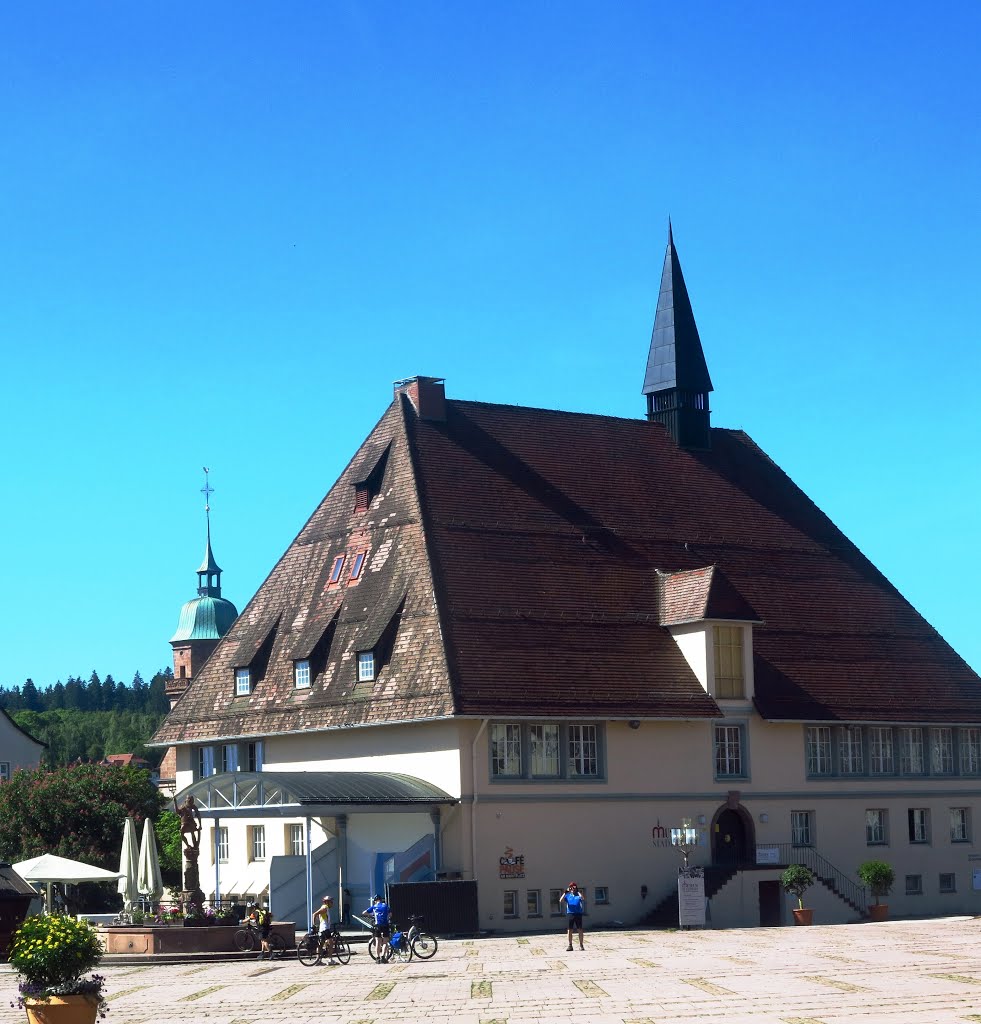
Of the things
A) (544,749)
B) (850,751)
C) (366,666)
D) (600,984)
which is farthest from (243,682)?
(600,984)

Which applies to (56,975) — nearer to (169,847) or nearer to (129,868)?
(129,868)

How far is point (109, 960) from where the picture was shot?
Result: 39.0 meters

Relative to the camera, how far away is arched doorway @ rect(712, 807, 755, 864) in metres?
50.9

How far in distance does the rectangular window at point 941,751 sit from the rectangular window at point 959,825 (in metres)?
1.28

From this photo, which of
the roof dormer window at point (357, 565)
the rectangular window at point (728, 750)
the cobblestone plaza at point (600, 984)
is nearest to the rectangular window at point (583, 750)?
the rectangular window at point (728, 750)

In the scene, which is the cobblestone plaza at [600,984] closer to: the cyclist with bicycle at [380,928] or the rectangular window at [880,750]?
the cyclist with bicycle at [380,928]

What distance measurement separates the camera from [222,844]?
178ft

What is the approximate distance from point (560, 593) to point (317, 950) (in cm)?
1608

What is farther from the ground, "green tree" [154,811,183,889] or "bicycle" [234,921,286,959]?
"green tree" [154,811,183,889]

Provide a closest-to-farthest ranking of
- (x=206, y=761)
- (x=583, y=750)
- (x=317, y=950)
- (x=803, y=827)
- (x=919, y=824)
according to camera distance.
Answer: (x=317, y=950) < (x=583, y=750) < (x=803, y=827) < (x=919, y=824) < (x=206, y=761)

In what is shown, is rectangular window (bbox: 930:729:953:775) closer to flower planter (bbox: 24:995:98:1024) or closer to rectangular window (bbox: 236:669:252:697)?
rectangular window (bbox: 236:669:252:697)

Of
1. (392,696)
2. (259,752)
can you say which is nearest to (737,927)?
(392,696)

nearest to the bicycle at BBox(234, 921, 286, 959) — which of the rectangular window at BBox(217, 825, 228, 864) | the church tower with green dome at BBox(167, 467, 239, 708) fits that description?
the rectangular window at BBox(217, 825, 228, 864)

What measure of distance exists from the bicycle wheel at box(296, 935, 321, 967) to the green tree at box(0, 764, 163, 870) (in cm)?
1891
